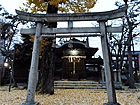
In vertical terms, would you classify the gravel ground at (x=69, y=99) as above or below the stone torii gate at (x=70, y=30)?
below

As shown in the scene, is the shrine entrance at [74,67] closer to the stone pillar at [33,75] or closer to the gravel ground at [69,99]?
the gravel ground at [69,99]

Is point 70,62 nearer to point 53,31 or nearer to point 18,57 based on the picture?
point 18,57

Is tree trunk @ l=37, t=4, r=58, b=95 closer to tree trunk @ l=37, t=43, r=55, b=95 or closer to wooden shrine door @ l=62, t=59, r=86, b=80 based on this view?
tree trunk @ l=37, t=43, r=55, b=95

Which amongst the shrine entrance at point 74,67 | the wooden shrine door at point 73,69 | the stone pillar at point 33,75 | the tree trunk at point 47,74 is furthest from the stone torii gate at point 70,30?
the wooden shrine door at point 73,69

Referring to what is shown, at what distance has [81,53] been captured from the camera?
43.6 feet

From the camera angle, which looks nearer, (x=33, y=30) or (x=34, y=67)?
(x=34, y=67)

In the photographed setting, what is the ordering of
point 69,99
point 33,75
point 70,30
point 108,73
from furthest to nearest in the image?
point 69,99 < point 70,30 < point 33,75 < point 108,73

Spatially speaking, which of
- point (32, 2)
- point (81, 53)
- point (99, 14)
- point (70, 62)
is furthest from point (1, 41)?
point (99, 14)

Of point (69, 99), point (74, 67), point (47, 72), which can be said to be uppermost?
point (74, 67)

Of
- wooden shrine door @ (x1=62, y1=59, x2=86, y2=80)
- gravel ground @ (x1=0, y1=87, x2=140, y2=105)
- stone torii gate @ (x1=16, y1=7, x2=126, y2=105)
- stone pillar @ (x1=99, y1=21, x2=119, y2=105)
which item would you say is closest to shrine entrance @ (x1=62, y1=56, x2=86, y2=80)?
wooden shrine door @ (x1=62, y1=59, x2=86, y2=80)

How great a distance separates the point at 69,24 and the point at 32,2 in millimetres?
3145

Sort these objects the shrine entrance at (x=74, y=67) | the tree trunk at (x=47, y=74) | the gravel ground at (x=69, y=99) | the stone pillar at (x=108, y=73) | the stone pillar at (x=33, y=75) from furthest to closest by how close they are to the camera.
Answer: the shrine entrance at (x=74, y=67)
the tree trunk at (x=47, y=74)
the gravel ground at (x=69, y=99)
the stone pillar at (x=33, y=75)
the stone pillar at (x=108, y=73)

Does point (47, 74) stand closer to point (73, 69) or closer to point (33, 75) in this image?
point (33, 75)

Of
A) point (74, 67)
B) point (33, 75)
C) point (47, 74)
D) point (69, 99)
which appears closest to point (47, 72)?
point (47, 74)
